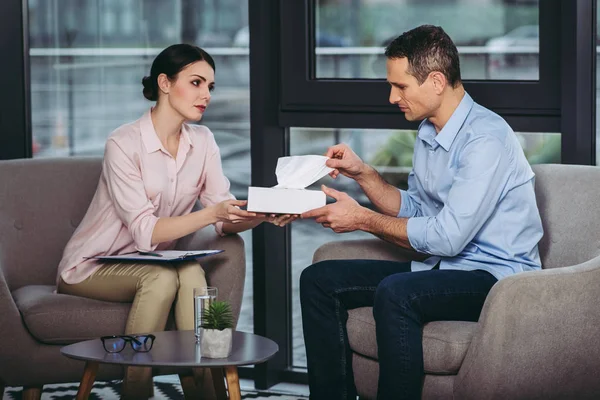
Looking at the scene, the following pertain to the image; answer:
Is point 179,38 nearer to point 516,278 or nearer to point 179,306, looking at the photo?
point 179,306

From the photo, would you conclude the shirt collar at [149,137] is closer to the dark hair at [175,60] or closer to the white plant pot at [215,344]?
the dark hair at [175,60]

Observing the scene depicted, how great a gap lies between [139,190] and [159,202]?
124 millimetres

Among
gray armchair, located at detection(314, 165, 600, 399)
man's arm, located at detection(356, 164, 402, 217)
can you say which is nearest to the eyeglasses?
gray armchair, located at detection(314, 165, 600, 399)

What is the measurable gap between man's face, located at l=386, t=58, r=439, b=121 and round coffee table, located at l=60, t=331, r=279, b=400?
0.85 m

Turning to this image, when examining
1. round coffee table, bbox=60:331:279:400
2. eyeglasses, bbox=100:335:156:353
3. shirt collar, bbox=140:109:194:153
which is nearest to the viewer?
round coffee table, bbox=60:331:279:400

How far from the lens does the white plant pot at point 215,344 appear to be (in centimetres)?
288

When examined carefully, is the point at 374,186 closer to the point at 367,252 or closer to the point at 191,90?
the point at 367,252

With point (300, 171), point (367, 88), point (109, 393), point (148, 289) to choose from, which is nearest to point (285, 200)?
point (300, 171)

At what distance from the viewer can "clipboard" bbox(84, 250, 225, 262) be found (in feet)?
11.4

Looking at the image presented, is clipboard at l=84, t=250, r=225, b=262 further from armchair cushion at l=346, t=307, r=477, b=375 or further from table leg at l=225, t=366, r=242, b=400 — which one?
armchair cushion at l=346, t=307, r=477, b=375

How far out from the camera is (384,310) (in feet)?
9.97

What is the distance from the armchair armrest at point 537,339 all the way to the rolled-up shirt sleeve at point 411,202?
0.70m

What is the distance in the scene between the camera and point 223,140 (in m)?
4.40

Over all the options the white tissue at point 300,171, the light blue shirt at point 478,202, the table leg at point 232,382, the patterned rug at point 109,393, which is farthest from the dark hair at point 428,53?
the patterned rug at point 109,393
